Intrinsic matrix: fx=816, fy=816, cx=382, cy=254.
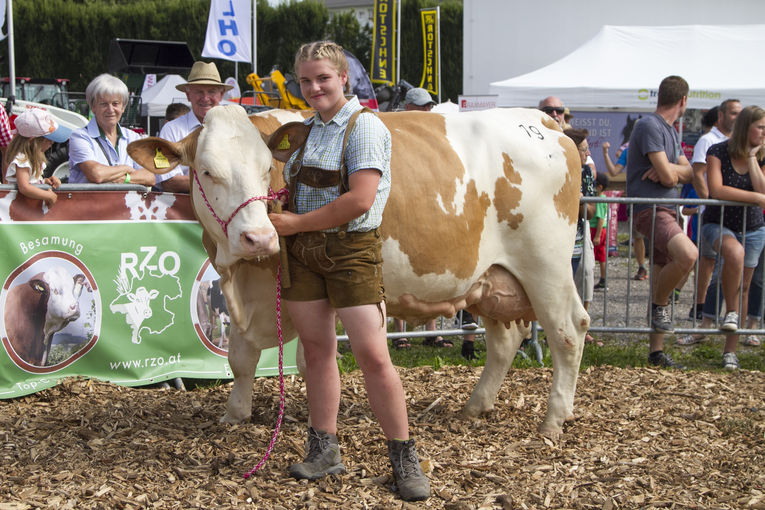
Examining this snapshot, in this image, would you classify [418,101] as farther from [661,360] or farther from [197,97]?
[661,360]

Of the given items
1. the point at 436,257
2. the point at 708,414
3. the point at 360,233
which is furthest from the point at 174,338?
the point at 708,414

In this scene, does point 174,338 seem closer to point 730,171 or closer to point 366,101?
point 730,171

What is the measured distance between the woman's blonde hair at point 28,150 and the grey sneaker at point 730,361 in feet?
17.4

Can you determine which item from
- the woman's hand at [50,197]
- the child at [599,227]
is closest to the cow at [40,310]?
the woman's hand at [50,197]

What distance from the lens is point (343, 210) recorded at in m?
3.22

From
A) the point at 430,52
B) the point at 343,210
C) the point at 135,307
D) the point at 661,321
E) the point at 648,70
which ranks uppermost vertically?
the point at 430,52

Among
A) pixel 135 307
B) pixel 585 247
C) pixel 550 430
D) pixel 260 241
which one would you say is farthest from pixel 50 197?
pixel 585 247

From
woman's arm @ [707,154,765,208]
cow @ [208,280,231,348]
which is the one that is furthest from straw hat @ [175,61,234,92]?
woman's arm @ [707,154,765,208]

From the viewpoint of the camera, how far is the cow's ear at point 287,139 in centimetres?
355

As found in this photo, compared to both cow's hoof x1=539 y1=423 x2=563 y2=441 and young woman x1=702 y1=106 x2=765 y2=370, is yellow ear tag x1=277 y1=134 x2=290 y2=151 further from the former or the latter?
young woman x1=702 y1=106 x2=765 y2=370

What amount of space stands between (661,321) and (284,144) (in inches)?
160

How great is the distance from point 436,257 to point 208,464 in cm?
152

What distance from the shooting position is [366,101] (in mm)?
15172

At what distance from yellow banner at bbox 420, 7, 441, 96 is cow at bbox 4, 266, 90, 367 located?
17.4 metres
